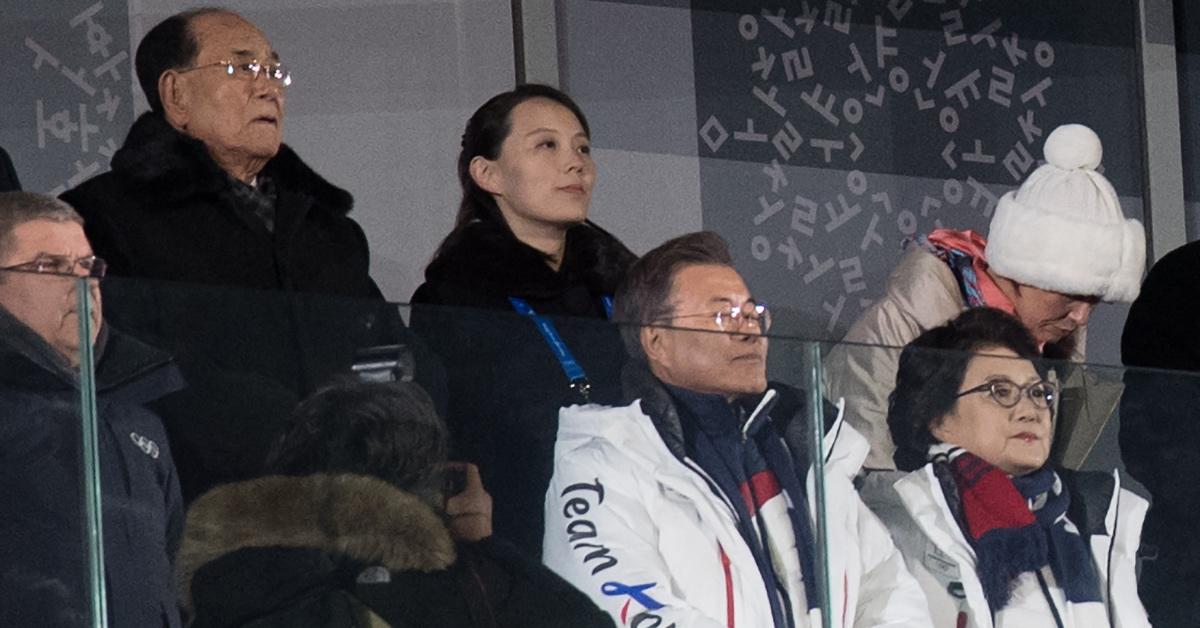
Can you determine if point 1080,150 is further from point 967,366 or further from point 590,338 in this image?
point 590,338

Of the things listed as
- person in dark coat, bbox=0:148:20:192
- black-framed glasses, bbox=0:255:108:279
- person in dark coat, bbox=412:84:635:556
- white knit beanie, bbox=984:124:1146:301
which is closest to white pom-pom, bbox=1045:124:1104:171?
white knit beanie, bbox=984:124:1146:301

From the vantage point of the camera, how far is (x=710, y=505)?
392 cm

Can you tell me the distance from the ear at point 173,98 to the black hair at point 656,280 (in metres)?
0.87

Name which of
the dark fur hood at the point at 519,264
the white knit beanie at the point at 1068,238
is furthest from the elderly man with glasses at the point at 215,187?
the white knit beanie at the point at 1068,238

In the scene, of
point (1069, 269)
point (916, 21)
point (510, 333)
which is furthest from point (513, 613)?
point (916, 21)

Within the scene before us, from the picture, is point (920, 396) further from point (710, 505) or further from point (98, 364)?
point (98, 364)

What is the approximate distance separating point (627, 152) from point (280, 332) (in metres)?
3.97

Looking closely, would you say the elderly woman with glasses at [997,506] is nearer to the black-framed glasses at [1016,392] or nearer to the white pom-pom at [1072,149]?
the black-framed glasses at [1016,392]

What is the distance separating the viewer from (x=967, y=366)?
14.0 feet

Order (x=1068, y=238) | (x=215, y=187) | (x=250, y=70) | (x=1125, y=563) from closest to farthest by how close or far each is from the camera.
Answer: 1. (x=1125, y=563)
2. (x=215, y=187)
3. (x=250, y=70)
4. (x=1068, y=238)

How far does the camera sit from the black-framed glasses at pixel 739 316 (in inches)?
171

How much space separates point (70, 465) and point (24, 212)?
0.65 meters

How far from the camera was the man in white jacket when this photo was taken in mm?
3752

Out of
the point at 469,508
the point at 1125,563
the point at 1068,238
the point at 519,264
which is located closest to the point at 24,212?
the point at 469,508
